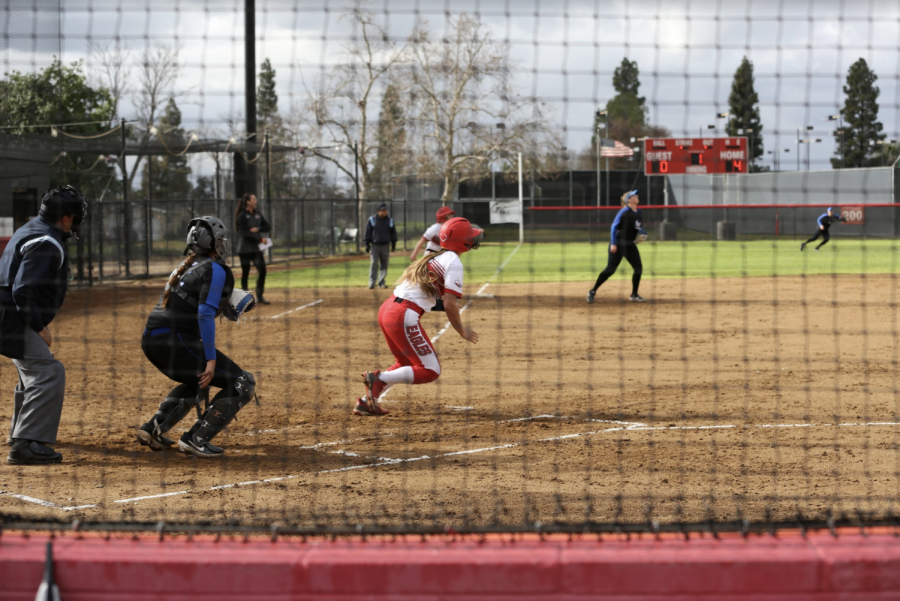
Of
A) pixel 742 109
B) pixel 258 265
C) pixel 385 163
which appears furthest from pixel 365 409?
pixel 385 163

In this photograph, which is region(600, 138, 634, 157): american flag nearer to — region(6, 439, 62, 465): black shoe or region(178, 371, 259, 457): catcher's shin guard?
region(178, 371, 259, 457): catcher's shin guard

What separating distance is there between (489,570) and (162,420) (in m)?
3.82

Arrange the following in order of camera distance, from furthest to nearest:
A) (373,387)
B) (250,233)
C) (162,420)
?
(250,233), (373,387), (162,420)

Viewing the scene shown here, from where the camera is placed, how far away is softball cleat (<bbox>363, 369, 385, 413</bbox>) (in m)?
7.06

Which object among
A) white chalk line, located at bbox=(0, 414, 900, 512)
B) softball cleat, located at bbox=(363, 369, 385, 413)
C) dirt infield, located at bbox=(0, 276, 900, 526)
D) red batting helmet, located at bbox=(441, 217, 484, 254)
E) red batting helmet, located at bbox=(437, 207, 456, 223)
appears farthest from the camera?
red batting helmet, located at bbox=(437, 207, 456, 223)

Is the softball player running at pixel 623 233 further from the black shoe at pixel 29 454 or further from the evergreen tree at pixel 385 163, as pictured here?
the evergreen tree at pixel 385 163

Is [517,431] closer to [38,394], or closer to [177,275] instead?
[177,275]

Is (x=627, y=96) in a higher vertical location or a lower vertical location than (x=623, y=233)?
higher

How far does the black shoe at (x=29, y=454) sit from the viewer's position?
5926mm

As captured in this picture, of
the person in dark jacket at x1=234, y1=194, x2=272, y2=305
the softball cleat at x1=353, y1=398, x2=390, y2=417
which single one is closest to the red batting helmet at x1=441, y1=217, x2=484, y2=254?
the softball cleat at x1=353, y1=398, x2=390, y2=417

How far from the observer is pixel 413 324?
6.82 m

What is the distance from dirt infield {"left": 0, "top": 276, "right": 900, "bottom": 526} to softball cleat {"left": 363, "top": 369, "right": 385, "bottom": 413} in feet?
0.57

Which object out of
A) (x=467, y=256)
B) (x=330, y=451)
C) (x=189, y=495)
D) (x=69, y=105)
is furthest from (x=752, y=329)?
(x=69, y=105)

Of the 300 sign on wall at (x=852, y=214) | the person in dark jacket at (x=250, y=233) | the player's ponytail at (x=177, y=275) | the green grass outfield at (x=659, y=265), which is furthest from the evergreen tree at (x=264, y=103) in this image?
the 300 sign on wall at (x=852, y=214)
